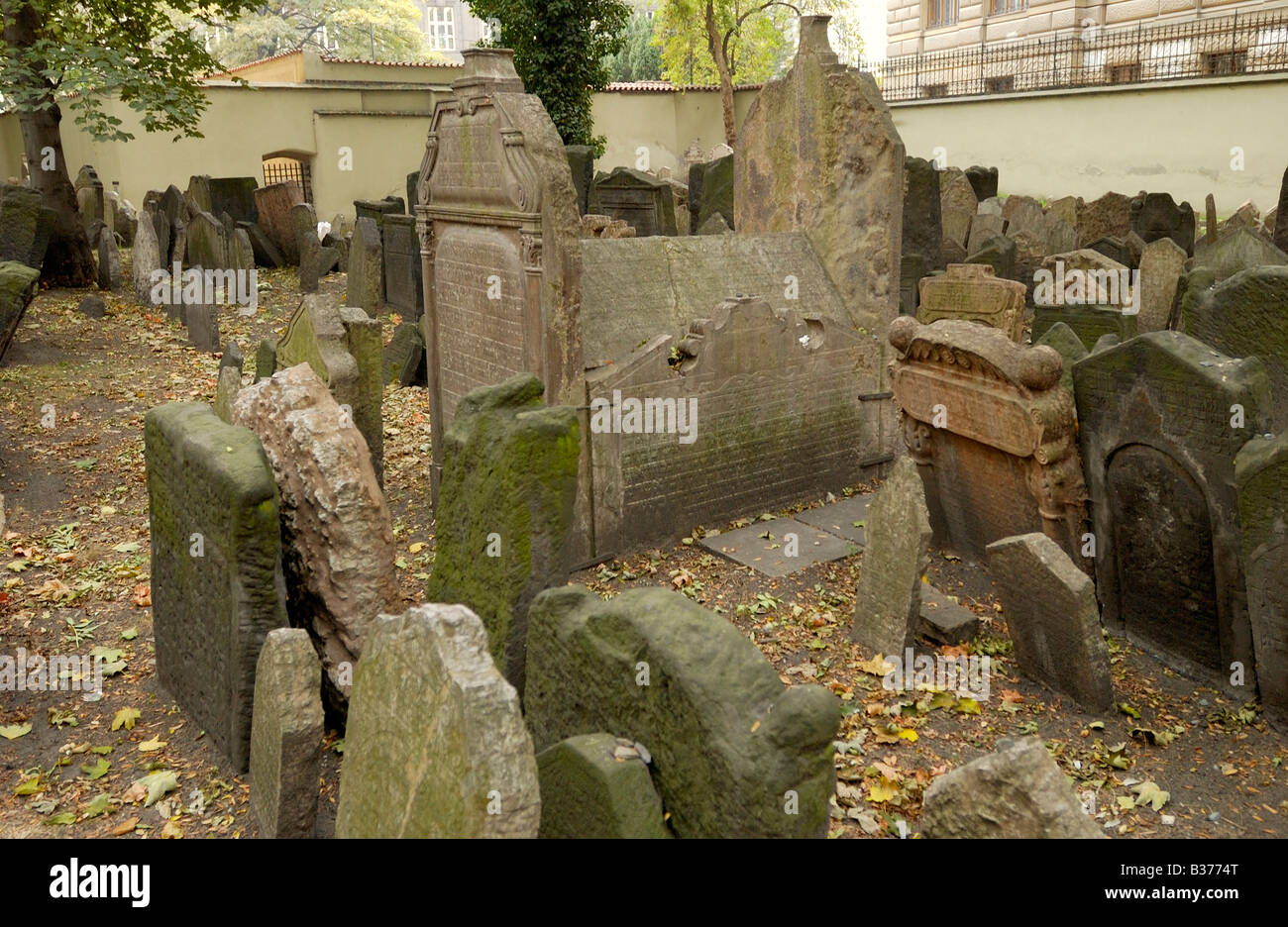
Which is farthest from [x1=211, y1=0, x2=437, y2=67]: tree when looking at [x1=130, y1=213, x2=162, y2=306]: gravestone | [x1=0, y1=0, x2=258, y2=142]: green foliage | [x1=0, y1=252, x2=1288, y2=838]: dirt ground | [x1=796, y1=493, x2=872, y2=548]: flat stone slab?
[x1=796, y1=493, x2=872, y2=548]: flat stone slab

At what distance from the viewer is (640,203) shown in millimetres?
15031

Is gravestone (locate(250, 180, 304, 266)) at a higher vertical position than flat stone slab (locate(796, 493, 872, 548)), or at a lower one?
higher

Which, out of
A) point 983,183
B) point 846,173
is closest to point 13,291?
point 846,173

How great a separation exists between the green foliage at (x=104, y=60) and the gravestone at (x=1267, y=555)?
12.7m

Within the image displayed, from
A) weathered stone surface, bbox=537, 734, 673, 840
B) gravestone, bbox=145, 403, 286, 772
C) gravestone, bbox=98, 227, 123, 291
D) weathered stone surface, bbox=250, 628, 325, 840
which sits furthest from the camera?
gravestone, bbox=98, 227, 123, 291

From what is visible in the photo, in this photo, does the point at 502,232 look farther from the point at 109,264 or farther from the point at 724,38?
the point at 724,38

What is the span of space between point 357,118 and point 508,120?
2140cm

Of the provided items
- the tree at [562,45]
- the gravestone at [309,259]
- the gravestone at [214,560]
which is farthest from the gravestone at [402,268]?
the gravestone at [214,560]

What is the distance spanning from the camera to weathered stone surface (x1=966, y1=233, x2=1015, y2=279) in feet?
40.8

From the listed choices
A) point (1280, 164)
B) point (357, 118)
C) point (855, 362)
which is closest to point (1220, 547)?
point (855, 362)

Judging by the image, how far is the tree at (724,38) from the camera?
29.4 m

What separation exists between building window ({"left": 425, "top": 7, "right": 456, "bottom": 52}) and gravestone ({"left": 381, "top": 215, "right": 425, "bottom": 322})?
65.7 m

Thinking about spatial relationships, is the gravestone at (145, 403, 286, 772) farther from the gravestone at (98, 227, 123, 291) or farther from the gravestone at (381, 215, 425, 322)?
the gravestone at (98, 227, 123, 291)

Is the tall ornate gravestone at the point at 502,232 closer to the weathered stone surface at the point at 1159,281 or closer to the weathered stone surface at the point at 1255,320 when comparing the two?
the weathered stone surface at the point at 1255,320
